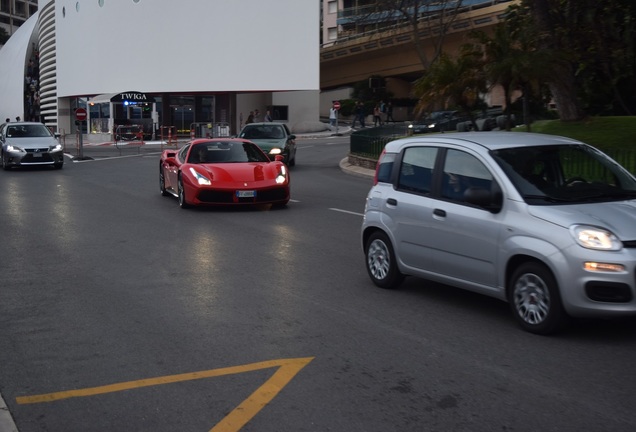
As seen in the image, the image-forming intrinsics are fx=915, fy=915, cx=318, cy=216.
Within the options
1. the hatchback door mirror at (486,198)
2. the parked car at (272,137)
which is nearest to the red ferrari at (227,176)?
the parked car at (272,137)

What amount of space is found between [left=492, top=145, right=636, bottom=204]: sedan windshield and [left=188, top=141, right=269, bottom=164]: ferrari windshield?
1004cm

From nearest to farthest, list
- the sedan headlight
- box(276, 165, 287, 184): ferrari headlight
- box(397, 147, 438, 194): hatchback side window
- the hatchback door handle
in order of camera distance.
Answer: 1. the sedan headlight
2. the hatchback door handle
3. box(397, 147, 438, 194): hatchback side window
4. box(276, 165, 287, 184): ferrari headlight

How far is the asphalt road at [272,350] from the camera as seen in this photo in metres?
5.65

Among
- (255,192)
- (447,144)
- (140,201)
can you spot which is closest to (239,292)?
(447,144)

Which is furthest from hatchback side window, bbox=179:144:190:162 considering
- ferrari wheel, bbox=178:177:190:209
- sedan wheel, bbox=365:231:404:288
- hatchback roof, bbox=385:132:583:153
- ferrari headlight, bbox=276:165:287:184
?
hatchback roof, bbox=385:132:583:153

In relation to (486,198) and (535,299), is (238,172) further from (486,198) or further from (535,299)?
(535,299)

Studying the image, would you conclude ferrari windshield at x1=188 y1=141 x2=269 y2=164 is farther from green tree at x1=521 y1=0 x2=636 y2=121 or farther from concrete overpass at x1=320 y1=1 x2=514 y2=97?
concrete overpass at x1=320 y1=1 x2=514 y2=97

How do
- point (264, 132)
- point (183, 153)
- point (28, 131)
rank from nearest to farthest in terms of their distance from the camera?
point (183, 153)
point (264, 132)
point (28, 131)

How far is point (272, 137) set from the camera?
2870cm

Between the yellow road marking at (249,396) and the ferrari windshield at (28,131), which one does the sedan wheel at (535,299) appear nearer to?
the yellow road marking at (249,396)

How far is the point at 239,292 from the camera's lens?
9539 millimetres

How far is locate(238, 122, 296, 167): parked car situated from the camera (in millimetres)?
27766

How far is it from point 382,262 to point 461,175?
1.51 metres

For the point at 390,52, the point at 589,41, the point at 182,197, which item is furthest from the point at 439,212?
the point at 390,52
